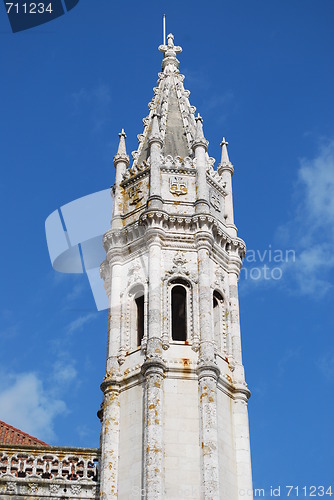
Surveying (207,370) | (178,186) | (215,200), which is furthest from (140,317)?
(215,200)

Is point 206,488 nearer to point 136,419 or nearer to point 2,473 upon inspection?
point 136,419

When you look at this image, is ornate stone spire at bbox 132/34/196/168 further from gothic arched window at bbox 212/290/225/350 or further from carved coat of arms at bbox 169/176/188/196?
gothic arched window at bbox 212/290/225/350

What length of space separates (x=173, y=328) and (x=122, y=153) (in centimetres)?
679

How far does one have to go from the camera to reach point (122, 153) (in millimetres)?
30500

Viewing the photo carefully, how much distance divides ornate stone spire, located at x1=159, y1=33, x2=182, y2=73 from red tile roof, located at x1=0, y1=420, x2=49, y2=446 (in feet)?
49.8

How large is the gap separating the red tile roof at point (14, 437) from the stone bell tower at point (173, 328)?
3.28m

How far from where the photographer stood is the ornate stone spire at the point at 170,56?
1364 inches

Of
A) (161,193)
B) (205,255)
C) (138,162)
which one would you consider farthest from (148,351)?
(138,162)

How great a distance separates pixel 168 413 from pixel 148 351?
1.83 metres

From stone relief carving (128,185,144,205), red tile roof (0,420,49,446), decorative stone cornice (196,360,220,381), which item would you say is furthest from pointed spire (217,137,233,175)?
red tile roof (0,420,49,446)

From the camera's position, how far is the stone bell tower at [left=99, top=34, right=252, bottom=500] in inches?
898

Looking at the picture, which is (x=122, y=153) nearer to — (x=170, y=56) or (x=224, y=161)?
(x=224, y=161)

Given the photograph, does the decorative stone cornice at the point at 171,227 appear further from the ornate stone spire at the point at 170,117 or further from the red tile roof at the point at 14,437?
the red tile roof at the point at 14,437

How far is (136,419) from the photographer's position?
2367cm
